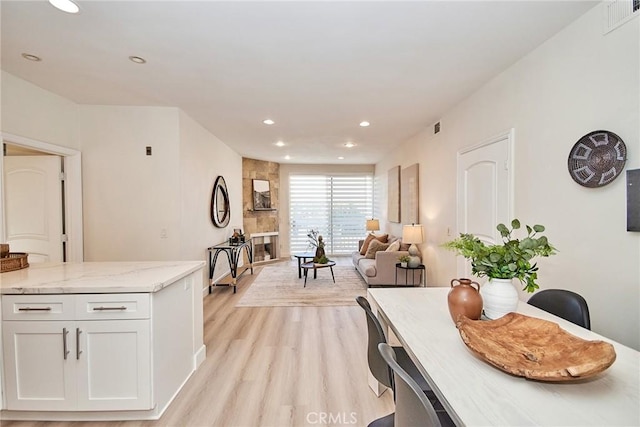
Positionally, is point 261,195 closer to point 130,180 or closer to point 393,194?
point 393,194

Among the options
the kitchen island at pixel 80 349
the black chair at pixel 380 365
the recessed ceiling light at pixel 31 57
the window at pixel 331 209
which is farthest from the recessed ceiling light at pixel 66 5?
the window at pixel 331 209

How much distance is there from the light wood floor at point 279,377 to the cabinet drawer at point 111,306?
0.71 meters

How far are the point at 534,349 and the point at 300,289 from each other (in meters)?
3.97

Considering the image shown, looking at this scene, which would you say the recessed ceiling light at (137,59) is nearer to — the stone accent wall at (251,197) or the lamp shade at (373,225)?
the stone accent wall at (251,197)

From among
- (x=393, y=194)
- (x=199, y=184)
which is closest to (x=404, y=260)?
(x=393, y=194)

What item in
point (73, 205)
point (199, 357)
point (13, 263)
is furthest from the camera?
point (73, 205)

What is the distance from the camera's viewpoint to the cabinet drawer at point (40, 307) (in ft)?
5.84

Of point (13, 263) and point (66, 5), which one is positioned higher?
point (66, 5)

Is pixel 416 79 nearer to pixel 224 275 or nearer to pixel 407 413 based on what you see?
pixel 407 413

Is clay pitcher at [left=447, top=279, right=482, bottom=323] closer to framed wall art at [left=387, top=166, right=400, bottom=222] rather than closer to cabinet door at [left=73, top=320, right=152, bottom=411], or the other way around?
cabinet door at [left=73, top=320, right=152, bottom=411]

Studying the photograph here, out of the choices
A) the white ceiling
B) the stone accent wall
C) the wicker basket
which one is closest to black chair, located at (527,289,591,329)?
the white ceiling

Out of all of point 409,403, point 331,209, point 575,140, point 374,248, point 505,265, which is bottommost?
point 374,248

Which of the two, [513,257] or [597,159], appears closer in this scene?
[513,257]

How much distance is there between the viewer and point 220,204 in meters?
5.29
